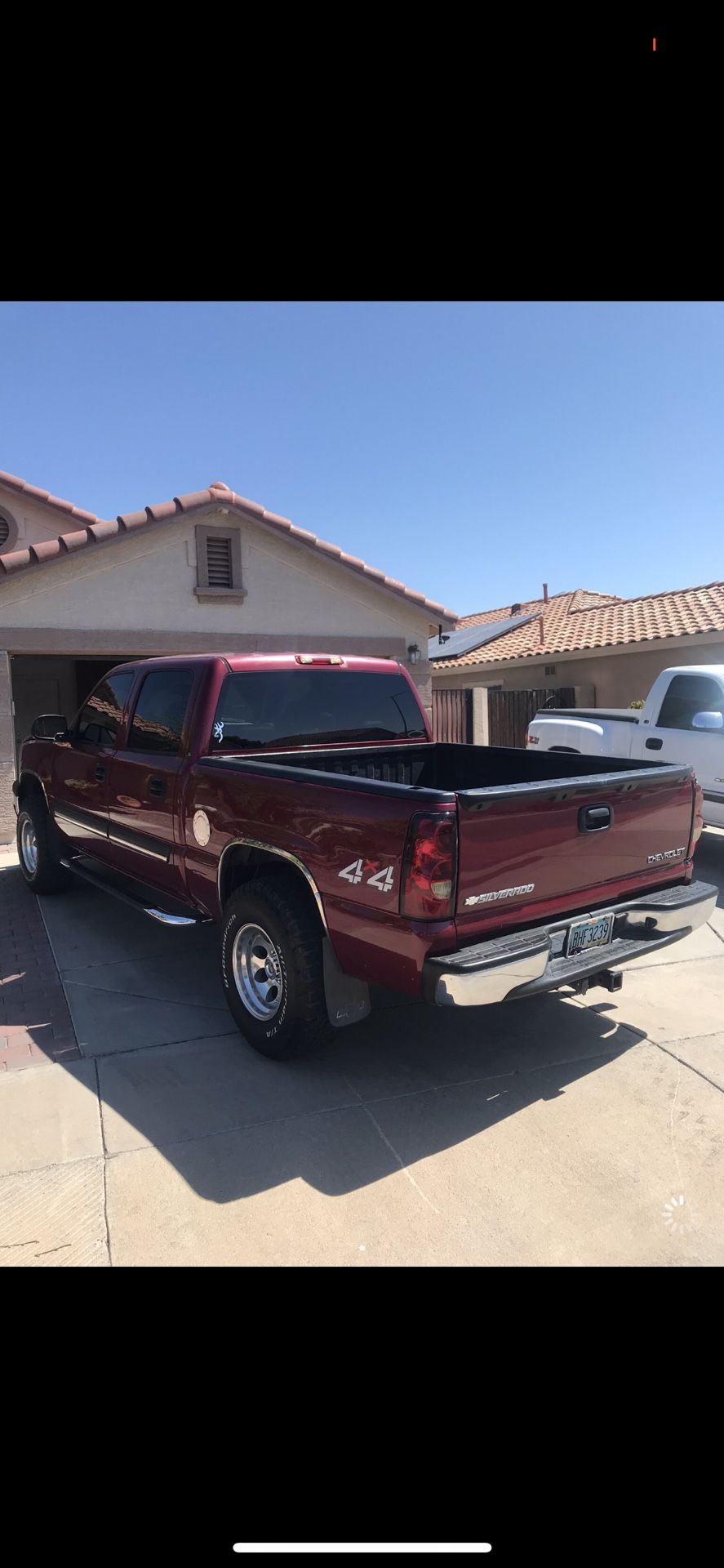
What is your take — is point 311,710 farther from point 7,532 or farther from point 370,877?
point 7,532

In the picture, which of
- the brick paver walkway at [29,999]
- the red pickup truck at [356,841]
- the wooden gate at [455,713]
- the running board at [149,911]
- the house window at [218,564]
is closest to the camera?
the red pickup truck at [356,841]

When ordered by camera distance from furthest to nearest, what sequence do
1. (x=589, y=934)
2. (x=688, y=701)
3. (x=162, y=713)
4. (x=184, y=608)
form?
1. (x=184, y=608)
2. (x=688, y=701)
3. (x=162, y=713)
4. (x=589, y=934)

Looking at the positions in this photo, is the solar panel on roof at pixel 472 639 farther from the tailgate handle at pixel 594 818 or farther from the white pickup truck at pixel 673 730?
the tailgate handle at pixel 594 818

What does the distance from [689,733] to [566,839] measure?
19.2 ft

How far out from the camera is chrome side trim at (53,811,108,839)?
607 cm

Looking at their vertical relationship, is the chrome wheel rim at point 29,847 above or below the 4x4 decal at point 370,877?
below

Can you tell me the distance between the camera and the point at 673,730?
9.16 m

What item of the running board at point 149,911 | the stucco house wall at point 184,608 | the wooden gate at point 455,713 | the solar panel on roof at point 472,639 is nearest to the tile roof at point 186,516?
the stucco house wall at point 184,608

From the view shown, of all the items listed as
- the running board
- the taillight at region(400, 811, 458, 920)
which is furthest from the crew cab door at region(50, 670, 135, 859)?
the taillight at region(400, 811, 458, 920)

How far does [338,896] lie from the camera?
3.63 metres

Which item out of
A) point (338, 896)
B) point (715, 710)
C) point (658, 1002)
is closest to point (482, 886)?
point (338, 896)

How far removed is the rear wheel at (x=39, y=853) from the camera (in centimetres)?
734

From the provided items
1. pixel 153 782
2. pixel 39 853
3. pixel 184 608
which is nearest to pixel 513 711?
pixel 184 608

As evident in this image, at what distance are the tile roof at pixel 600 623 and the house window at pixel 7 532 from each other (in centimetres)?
1085
